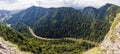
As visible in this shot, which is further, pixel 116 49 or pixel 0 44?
pixel 0 44

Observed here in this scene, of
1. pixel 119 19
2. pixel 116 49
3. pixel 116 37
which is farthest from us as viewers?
pixel 119 19

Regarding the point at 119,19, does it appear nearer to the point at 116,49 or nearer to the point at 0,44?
the point at 116,49

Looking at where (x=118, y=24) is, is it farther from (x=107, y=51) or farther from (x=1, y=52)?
(x=1, y=52)

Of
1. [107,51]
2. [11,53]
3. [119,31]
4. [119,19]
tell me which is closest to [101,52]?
[107,51]

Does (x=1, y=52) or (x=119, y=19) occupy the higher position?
(x=119, y=19)

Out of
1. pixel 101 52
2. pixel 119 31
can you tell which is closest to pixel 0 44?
pixel 101 52

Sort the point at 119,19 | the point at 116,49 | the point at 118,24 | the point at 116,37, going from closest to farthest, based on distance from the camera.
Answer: the point at 116,49 → the point at 116,37 → the point at 118,24 → the point at 119,19

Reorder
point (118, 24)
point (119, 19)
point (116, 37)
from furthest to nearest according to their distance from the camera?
point (119, 19) → point (118, 24) → point (116, 37)

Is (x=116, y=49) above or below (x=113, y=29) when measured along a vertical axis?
below

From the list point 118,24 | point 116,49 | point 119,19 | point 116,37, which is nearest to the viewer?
point 116,49
